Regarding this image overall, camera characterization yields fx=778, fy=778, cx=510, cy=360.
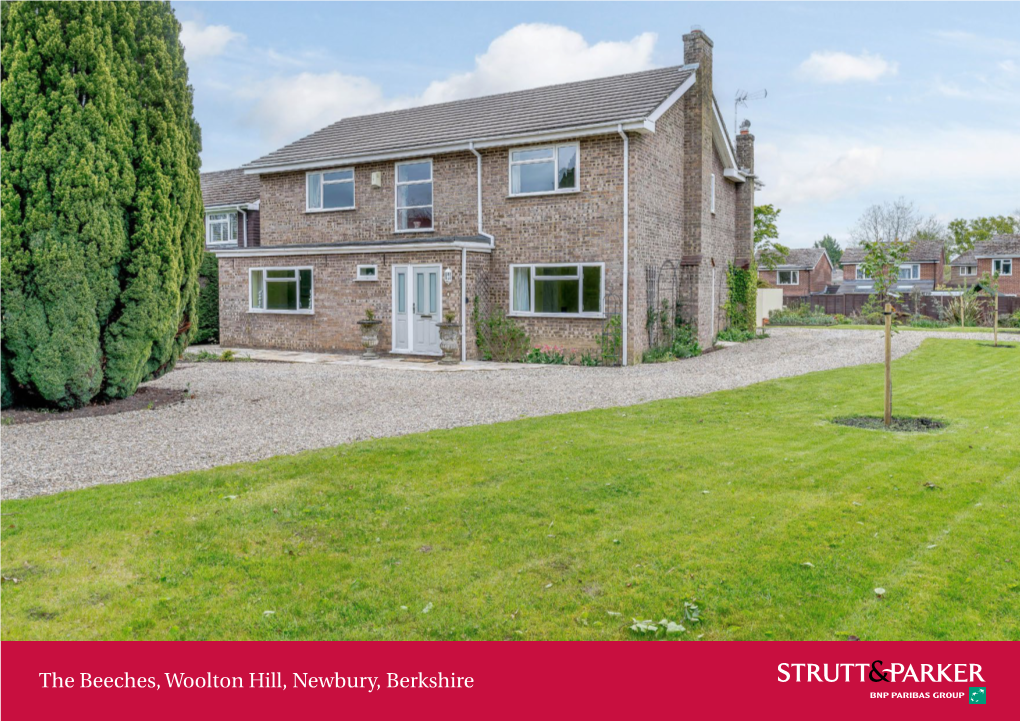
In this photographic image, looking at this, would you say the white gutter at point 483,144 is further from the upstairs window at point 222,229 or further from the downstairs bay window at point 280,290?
the upstairs window at point 222,229

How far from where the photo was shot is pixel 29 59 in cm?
1077

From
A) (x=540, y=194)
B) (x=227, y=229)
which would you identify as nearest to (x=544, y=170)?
(x=540, y=194)

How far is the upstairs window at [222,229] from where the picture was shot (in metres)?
31.0

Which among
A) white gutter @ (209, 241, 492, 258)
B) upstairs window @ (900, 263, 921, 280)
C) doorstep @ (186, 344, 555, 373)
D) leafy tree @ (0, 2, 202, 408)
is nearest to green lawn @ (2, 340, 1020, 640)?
leafy tree @ (0, 2, 202, 408)

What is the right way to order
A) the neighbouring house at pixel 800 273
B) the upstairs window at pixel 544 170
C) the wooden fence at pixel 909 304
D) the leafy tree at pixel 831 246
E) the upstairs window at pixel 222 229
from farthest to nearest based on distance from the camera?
the leafy tree at pixel 831 246
the neighbouring house at pixel 800 273
the wooden fence at pixel 909 304
the upstairs window at pixel 222 229
the upstairs window at pixel 544 170

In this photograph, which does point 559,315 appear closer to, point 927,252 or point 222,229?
point 222,229

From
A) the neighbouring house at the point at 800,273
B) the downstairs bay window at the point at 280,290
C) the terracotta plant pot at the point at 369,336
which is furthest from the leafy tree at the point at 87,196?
the neighbouring house at the point at 800,273

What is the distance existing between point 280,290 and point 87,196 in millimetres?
12674

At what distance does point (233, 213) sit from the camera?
102 feet

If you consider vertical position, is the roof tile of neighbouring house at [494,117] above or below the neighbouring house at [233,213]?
above

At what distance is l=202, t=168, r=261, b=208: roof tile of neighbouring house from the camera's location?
102 ft

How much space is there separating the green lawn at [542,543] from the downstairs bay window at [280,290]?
602 inches
